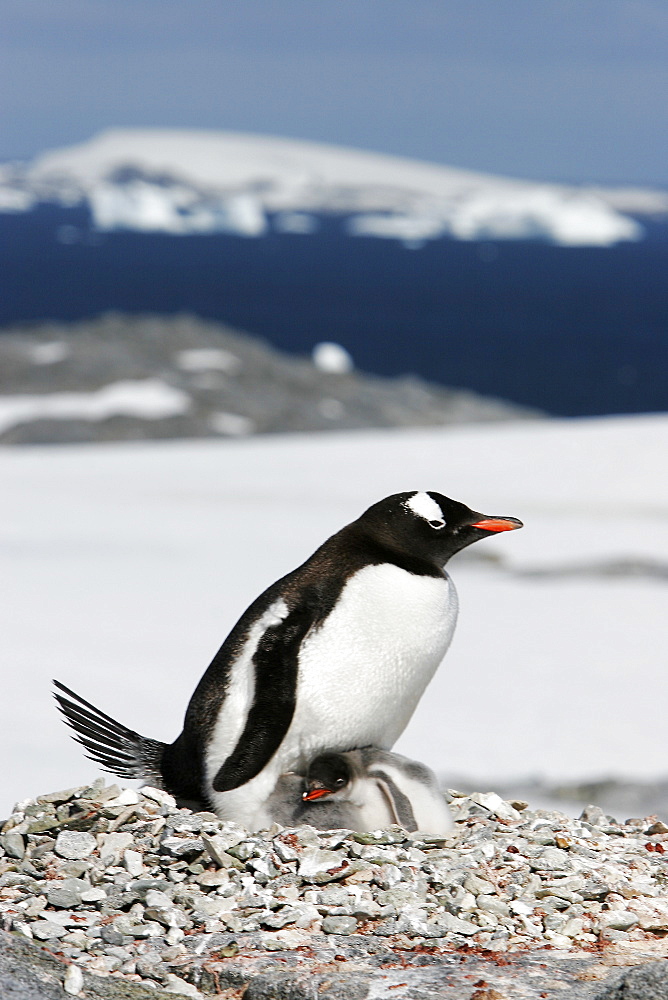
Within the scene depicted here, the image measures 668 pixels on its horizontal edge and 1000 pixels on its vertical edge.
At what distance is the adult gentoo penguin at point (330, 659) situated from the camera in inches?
103

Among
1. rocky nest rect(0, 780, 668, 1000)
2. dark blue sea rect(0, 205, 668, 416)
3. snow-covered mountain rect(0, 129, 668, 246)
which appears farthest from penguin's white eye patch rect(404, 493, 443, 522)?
snow-covered mountain rect(0, 129, 668, 246)

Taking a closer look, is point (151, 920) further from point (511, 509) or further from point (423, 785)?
point (511, 509)

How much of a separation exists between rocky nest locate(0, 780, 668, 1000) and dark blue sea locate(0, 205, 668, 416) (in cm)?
2992

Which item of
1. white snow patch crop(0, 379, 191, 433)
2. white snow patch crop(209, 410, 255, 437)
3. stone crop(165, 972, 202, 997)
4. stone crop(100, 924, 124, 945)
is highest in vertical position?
white snow patch crop(0, 379, 191, 433)

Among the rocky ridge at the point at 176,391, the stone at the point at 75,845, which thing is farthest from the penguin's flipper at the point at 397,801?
the rocky ridge at the point at 176,391

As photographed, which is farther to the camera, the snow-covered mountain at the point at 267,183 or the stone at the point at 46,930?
the snow-covered mountain at the point at 267,183

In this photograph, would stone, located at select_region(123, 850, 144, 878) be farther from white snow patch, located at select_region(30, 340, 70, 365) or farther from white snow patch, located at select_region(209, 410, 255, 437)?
white snow patch, located at select_region(30, 340, 70, 365)

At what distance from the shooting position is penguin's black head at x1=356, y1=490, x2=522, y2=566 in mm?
2693

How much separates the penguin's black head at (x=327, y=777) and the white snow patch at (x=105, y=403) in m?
9.16

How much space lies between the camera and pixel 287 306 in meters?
54.6

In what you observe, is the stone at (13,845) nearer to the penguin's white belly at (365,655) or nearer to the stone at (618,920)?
the penguin's white belly at (365,655)

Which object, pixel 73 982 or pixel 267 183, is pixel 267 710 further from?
pixel 267 183

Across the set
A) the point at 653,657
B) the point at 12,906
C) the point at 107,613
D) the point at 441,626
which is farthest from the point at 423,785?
the point at 107,613

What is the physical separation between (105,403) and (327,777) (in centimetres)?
972
